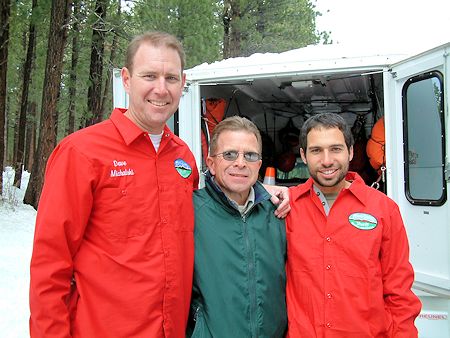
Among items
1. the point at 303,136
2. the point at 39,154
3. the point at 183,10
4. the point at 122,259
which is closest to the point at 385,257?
the point at 303,136

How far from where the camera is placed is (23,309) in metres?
4.91

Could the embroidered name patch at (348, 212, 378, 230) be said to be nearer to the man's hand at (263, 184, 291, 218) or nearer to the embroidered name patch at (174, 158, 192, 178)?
the man's hand at (263, 184, 291, 218)

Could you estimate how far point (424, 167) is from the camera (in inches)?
137

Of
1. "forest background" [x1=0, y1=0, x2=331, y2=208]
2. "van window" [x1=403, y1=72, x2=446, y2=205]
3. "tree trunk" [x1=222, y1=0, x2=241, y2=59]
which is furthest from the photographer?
"tree trunk" [x1=222, y1=0, x2=241, y2=59]

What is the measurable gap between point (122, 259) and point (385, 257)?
1133mm

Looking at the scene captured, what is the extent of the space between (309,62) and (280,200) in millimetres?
1981

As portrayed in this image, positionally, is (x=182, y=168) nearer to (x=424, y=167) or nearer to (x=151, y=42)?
(x=151, y=42)

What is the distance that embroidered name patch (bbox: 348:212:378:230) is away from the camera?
2.05 metres

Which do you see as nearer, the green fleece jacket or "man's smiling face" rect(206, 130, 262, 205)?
the green fleece jacket

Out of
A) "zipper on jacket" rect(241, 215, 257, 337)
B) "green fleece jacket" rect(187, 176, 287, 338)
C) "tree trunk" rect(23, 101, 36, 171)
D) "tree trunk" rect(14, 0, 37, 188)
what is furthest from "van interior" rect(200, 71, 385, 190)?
"tree trunk" rect(23, 101, 36, 171)

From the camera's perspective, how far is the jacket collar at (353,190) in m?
2.14

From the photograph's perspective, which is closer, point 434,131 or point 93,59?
point 434,131

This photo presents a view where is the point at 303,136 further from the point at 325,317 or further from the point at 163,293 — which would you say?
the point at 163,293

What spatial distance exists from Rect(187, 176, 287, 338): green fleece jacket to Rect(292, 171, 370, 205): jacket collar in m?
0.25
